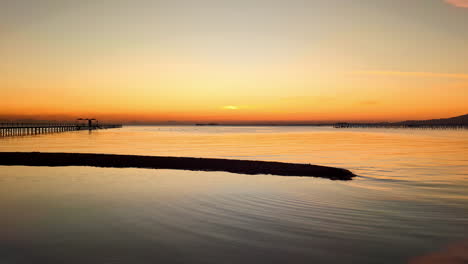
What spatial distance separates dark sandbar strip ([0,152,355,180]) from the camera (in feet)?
59.2

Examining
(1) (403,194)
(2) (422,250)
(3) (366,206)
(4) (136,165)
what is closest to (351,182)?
(1) (403,194)

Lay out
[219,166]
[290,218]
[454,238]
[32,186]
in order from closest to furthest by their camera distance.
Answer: [454,238] → [290,218] → [32,186] → [219,166]

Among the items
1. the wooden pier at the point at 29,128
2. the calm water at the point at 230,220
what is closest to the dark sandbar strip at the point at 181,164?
the calm water at the point at 230,220

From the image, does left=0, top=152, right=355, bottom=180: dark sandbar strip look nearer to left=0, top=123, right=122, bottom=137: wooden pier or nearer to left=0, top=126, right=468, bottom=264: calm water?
left=0, top=126, right=468, bottom=264: calm water

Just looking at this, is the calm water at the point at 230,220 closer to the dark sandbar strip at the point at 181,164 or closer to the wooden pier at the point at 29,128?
the dark sandbar strip at the point at 181,164

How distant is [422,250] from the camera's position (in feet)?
21.8

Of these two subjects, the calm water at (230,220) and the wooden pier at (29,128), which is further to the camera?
the wooden pier at (29,128)

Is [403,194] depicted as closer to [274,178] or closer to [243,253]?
[274,178]

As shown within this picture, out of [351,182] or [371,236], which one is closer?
[371,236]

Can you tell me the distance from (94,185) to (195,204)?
6.07 m

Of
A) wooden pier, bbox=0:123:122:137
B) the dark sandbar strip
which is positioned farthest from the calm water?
wooden pier, bbox=0:123:122:137

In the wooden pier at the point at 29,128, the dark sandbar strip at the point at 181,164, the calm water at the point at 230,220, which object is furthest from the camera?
the wooden pier at the point at 29,128

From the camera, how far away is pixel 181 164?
70.2 ft

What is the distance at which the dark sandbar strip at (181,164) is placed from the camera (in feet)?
59.2
